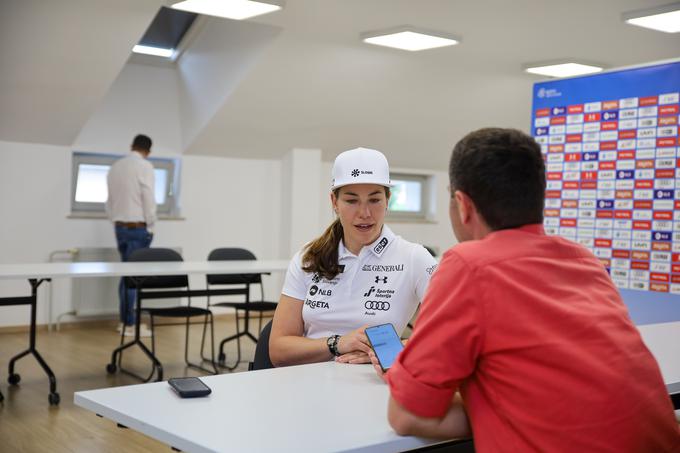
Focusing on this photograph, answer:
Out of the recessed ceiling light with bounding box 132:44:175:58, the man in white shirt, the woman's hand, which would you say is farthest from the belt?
the woman's hand

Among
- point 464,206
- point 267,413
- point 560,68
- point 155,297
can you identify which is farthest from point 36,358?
point 560,68

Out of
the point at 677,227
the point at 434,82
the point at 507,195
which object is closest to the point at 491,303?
the point at 507,195

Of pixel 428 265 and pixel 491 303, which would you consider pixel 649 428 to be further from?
pixel 428 265

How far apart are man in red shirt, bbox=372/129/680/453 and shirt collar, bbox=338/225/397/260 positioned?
3.63 ft

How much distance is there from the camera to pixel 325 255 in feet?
8.96

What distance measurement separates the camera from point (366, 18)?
6023 millimetres

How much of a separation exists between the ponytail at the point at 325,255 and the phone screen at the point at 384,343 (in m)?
0.50

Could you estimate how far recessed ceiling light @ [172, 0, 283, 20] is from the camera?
5262 millimetres

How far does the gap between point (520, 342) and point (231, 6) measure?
4.40 m

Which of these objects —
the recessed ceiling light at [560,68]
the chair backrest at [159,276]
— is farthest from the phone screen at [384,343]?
the recessed ceiling light at [560,68]

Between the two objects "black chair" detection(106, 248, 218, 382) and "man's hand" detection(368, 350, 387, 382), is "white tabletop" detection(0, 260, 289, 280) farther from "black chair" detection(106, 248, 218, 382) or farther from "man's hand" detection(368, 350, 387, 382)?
"man's hand" detection(368, 350, 387, 382)

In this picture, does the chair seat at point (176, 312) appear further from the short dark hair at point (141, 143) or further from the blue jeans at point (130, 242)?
the short dark hair at point (141, 143)

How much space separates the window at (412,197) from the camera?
9492 millimetres

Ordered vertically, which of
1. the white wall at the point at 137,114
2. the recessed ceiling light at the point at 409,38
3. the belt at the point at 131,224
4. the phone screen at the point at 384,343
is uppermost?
the recessed ceiling light at the point at 409,38
